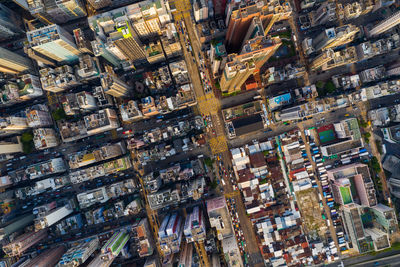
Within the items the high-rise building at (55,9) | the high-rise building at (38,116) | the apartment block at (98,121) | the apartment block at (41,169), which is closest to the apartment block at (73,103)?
the apartment block at (98,121)

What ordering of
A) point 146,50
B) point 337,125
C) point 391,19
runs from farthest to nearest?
point 337,125 < point 146,50 < point 391,19

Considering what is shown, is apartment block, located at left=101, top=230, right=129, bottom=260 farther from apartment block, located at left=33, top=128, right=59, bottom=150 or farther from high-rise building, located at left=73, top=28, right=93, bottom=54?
high-rise building, located at left=73, top=28, right=93, bottom=54

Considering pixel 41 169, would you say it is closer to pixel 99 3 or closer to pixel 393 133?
pixel 99 3

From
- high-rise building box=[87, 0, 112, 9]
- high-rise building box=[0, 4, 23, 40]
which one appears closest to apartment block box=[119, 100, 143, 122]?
high-rise building box=[87, 0, 112, 9]

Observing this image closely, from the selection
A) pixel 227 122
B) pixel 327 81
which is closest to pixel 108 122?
pixel 227 122

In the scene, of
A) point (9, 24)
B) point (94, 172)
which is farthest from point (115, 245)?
point (9, 24)

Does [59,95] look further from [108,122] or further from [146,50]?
[146,50]

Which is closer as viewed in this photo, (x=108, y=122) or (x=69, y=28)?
(x=108, y=122)
